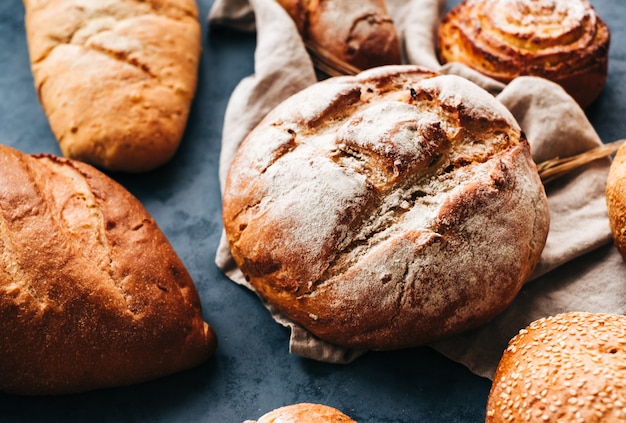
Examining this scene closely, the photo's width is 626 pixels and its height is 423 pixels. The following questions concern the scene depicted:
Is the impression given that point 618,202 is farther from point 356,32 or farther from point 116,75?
point 116,75

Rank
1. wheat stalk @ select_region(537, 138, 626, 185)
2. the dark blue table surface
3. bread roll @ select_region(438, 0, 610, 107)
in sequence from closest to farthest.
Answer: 1. the dark blue table surface
2. wheat stalk @ select_region(537, 138, 626, 185)
3. bread roll @ select_region(438, 0, 610, 107)

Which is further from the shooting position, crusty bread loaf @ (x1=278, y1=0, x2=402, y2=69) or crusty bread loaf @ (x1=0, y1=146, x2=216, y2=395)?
crusty bread loaf @ (x1=278, y1=0, x2=402, y2=69)

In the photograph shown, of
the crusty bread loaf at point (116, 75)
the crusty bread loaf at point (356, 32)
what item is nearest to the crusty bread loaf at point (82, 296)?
the crusty bread loaf at point (116, 75)

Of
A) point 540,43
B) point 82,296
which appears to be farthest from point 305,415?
point 540,43

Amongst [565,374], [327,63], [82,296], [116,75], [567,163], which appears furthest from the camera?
[327,63]

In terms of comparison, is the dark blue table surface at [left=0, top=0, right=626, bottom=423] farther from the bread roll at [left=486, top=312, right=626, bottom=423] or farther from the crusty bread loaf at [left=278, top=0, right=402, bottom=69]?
the crusty bread loaf at [left=278, top=0, right=402, bottom=69]

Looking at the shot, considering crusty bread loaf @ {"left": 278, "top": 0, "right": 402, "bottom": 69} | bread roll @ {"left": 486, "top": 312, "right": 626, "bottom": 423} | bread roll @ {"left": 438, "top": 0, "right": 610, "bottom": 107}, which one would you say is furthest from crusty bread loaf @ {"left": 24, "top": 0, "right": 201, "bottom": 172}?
bread roll @ {"left": 486, "top": 312, "right": 626, "bottom": 423}

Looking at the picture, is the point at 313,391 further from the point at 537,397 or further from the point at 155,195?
the point at 155,195
